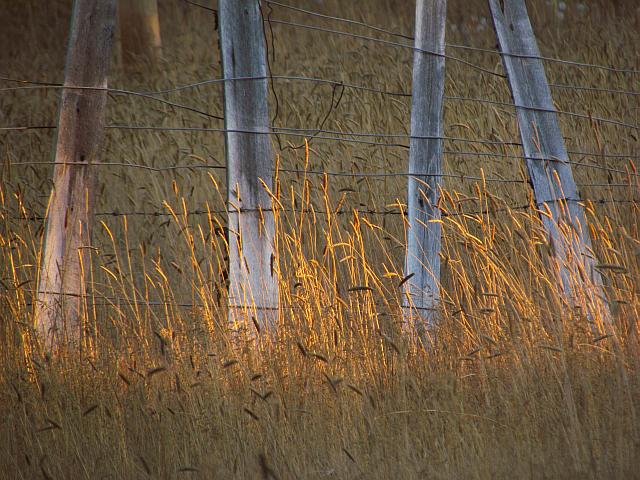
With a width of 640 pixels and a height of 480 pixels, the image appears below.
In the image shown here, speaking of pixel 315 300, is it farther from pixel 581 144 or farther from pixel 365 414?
pixel 581 144

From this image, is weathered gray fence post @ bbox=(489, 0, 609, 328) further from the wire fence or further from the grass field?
the grass field

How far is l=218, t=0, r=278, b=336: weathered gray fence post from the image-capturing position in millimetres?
3688

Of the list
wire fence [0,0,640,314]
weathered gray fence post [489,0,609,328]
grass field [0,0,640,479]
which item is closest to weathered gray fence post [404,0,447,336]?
wire fence [0,0,640,314]

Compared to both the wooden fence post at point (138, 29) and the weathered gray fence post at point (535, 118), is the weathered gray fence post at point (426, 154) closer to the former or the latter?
Answer: the weathered gray fence post at point (535, 118)

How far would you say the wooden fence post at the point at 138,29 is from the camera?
11055mm

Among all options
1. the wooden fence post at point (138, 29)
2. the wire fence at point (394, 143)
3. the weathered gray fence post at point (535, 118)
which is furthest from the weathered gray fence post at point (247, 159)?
the wooden fence post at point (138, 29)

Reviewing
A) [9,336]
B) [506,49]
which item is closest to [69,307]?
[9,336]

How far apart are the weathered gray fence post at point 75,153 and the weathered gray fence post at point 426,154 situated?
1.39 meters

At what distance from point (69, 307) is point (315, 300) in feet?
3.66

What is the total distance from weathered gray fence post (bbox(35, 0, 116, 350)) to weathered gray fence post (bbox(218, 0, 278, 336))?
1.87 ft

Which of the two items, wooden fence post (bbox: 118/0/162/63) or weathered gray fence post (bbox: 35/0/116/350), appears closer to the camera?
weathered gray fence post (bbox: 35/0/116/350)

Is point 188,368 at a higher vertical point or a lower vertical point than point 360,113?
lower

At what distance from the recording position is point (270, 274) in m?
3.73

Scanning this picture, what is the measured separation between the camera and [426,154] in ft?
12.9
